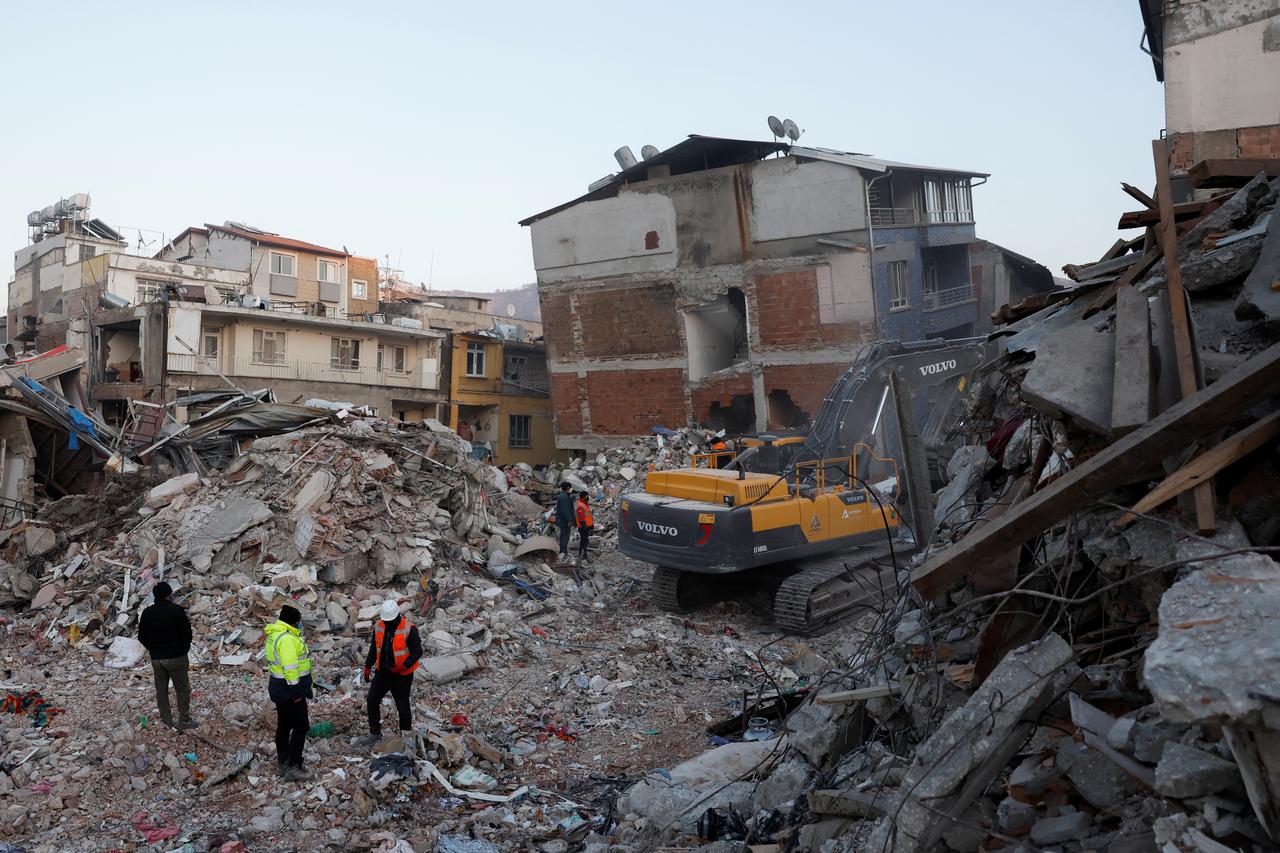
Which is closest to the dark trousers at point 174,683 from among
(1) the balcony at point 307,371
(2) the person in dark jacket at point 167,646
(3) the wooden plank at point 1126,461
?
(2) the person in dark jacket at point 167,646

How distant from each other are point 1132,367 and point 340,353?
30268 mm

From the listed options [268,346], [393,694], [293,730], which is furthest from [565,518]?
[268,346]

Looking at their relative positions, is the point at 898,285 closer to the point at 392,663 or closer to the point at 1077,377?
the point at 392,663

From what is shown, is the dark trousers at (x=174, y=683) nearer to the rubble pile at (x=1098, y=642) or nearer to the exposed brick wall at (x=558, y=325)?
the rubble pile at (x=1098, y=642)

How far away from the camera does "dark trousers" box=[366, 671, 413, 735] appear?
26.1 feet

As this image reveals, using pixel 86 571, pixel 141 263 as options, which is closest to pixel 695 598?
pixel 86 571

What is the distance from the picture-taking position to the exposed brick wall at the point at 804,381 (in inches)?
1008

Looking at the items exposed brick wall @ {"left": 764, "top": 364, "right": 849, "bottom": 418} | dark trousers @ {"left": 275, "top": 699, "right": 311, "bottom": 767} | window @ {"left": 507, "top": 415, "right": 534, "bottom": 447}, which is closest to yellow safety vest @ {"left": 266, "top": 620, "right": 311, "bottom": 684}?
dark trousers @ {"left": 275, "top": 699, "right": 311, "bottom": 767}

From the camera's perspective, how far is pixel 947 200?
29453 mm

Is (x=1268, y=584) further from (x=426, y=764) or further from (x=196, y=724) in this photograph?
(x=196, y=724)

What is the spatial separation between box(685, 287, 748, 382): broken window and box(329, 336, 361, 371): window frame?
11.9 m

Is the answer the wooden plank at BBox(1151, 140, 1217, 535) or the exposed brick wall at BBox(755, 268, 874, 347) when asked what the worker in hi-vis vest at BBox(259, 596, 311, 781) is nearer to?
the wooden plank at BBox(1151, 140, 1217, 535)

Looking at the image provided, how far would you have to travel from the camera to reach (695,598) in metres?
13.0

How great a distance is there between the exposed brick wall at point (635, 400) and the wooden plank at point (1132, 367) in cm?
2309
